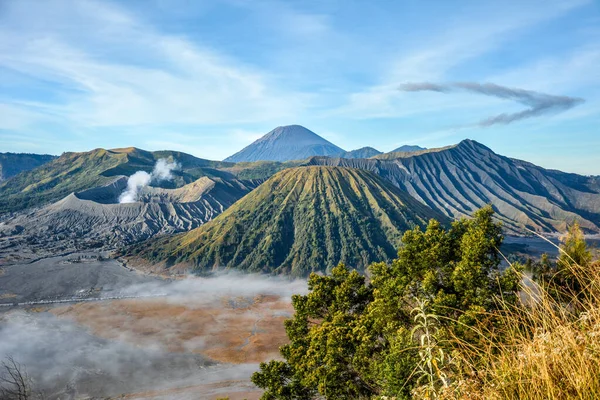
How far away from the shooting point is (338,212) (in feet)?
343

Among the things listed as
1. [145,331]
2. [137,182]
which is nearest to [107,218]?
[137,182]

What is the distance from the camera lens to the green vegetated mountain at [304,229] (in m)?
92.1

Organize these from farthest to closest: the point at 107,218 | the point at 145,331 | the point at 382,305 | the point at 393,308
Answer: the point at 107,218, the point at 145,331, the point at 382,305, the point at 393,308

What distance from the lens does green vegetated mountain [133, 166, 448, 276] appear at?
9206 cm

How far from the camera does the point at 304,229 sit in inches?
3979

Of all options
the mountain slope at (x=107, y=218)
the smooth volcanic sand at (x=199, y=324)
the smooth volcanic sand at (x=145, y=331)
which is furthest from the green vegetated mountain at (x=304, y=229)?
the mountain slope at (x=107, y=218)

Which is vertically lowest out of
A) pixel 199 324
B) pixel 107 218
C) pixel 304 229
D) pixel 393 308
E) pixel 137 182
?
pixel 199 324

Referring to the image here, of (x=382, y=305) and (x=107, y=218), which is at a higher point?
(x=382, y=305)

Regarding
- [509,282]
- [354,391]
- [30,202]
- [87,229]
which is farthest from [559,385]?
[30,202]

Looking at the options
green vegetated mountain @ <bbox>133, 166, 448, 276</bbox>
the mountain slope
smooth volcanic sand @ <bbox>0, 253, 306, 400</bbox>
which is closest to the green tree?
smooth volcanic sand @ <bbox>0, 253, 306, 400</bbox>

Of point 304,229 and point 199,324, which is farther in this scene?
point 304,229

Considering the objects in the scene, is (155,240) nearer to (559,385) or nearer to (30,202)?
(30,202)

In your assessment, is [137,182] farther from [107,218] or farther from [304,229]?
[304,229]

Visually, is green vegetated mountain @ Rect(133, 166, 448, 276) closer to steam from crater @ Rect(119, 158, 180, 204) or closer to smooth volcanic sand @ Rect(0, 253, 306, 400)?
smooth volcanic sand @ Rect(0, 253, 306, 400)
